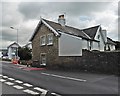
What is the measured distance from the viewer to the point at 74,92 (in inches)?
391

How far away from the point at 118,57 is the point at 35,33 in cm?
1671

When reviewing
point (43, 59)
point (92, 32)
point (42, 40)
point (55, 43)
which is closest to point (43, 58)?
point (43, 59)

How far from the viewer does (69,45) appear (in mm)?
27703

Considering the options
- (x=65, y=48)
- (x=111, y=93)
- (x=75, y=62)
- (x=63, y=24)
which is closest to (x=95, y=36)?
(x=63, y=24)

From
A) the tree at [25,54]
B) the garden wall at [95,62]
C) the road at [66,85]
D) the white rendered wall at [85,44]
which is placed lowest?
the road at [66,85]

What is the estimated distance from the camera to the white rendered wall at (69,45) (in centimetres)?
2705

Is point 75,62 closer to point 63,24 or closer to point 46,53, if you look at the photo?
point 46,53

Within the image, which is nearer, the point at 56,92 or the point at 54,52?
the point at 56,92

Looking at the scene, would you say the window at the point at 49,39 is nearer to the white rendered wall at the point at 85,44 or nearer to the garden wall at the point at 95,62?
the garden wall at the point at 95,62

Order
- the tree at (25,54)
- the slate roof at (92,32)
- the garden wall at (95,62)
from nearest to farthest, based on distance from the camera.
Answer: the garden wall at (95,62) → the slate roof at (92,32) → the tree at (25,54)

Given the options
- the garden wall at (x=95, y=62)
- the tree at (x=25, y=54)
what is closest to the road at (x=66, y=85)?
the garden wall at (x=95, y=62)

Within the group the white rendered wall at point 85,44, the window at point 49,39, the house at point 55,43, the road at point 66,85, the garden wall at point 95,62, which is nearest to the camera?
the road at point 66,85

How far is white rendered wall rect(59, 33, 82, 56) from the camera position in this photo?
27047mm

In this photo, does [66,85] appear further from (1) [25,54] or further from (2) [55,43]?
(1) [25,54]
